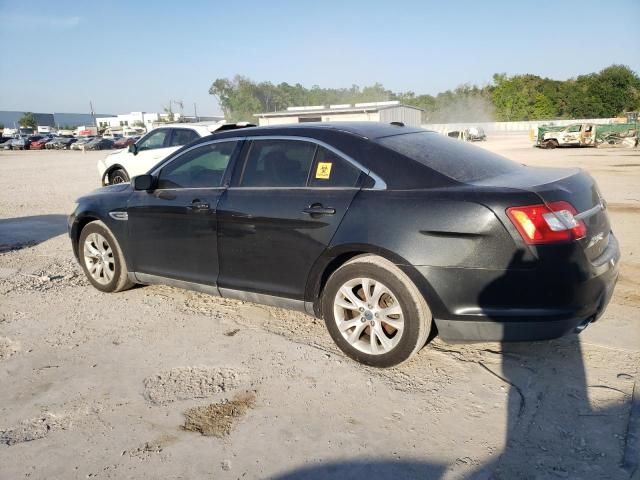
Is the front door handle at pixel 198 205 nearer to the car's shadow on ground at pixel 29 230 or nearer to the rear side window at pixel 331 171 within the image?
the rear side window at pixel 331 171

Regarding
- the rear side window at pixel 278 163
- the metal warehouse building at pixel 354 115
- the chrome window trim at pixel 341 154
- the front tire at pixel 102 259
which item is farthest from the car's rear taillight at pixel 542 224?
the metal warehouse building at pixel 354 115

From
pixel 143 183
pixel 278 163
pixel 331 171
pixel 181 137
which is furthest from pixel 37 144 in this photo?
pixel 331 171

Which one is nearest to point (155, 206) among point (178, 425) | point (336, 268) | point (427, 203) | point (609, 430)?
point (336, 268)

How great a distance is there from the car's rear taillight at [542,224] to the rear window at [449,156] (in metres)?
0.47

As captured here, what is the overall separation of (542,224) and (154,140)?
9.84 m

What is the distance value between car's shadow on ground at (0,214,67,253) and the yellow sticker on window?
5.58m

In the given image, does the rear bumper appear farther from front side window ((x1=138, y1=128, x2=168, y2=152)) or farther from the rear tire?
the rear tire

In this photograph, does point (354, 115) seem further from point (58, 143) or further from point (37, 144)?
point (37, 144)

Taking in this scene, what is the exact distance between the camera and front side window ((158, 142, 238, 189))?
4199mm

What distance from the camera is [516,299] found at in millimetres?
2924

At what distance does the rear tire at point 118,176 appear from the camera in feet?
37.3

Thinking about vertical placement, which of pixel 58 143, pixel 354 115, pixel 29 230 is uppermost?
pixel 354 115

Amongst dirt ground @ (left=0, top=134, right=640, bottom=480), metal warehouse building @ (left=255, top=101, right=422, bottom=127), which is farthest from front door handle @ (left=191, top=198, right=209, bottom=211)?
metal warehouse building @ (left=255, top=101, right=422, bottom=127)

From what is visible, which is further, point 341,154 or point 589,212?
point 341,154
